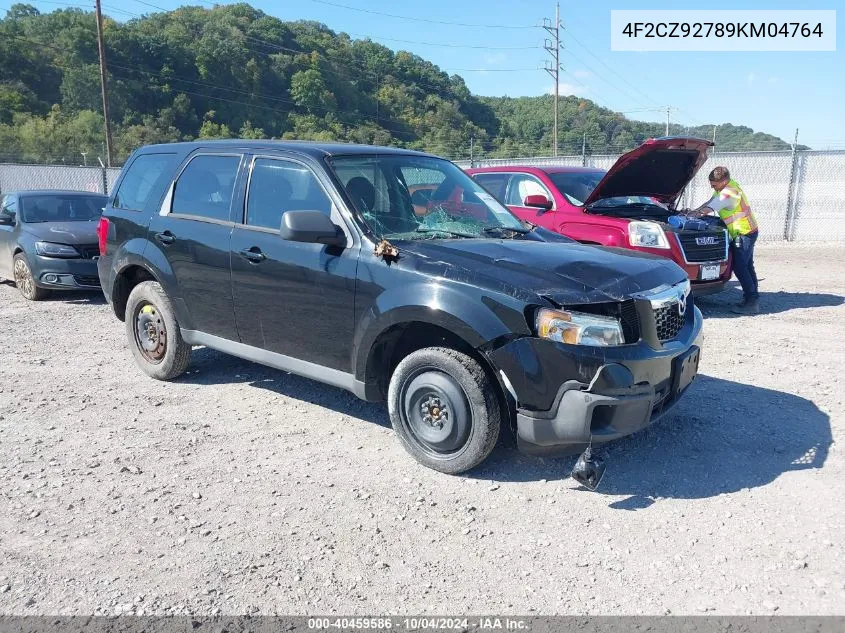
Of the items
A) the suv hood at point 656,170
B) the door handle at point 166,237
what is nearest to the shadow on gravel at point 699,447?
the door handle at point 166,237

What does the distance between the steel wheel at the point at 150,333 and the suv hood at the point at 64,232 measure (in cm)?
416

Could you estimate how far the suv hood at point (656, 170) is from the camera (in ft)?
25.2

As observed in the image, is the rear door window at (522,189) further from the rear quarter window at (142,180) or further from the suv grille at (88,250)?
the suv grille at (88,250)

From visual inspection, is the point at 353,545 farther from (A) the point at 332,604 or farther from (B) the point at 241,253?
(B) the point at 241,253

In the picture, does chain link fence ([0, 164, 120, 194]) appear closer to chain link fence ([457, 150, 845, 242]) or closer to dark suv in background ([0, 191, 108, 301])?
dark suv in background ([0, 191, 108, 301])

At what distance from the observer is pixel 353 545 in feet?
10.9

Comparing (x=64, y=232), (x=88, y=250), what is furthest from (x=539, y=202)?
(x=64, y=232)

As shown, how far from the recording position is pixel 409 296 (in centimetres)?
392

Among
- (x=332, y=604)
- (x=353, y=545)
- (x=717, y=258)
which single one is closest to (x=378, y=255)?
(x=353, y=545)

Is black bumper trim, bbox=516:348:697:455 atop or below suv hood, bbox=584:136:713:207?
below

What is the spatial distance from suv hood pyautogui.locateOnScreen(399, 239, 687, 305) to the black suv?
0.01 metres

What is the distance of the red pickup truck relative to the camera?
775 centimetres

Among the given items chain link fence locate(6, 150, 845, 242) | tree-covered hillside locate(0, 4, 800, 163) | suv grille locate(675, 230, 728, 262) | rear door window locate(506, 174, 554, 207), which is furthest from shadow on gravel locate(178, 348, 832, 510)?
tree-covered hillside locate(0, 4, 800, 163)

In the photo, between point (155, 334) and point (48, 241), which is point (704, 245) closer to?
point (155, 334)
